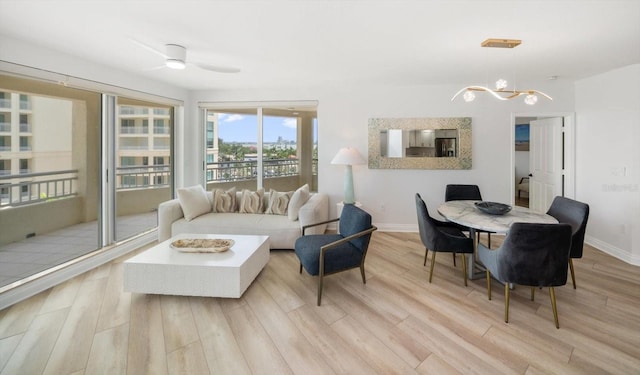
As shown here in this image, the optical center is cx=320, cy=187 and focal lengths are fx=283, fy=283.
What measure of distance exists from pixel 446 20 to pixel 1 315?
14.0 ft

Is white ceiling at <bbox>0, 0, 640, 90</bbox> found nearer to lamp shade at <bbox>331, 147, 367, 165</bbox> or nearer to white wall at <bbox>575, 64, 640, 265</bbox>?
white wall at <bbox>575, 64, 640, 265</bbox>

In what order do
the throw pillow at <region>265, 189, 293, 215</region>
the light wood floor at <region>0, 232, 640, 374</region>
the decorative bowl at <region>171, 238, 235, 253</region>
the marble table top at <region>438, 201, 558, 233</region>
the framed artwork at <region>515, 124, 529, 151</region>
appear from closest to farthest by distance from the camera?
the light wood floor at <region>0, 232, 640, 374</region> < the marble table top at <region>438, 201, 558, 233</region> < the decorative bowl at <region>171, 238, 235, 253</region> < the throw pillow at <region>265, 189, 293, 215</region> < the framed artwork at <region>515, 124, 529, 151</region>

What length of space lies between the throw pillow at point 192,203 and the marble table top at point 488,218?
3.11 metres

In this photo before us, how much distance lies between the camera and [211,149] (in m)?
5.13

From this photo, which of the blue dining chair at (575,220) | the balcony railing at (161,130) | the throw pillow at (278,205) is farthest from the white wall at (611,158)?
the balcony railing at (161,130)

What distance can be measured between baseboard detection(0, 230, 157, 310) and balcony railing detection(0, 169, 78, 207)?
1302mm

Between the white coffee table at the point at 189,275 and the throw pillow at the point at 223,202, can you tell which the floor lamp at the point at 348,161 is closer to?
the throw pillow at the point at 223,202

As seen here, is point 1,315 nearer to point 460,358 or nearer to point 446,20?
point 460,358

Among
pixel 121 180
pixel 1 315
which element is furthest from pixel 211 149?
pixel 1 315

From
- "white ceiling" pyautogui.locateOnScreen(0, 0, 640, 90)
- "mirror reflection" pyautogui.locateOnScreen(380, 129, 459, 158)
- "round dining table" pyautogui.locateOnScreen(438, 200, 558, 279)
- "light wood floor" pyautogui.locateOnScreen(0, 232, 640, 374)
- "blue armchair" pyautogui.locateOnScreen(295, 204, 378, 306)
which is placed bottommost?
"light wood floor" pyautogui.locateOnScreen(0, 232, 640, 374)

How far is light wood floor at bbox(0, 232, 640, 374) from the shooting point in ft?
5.69

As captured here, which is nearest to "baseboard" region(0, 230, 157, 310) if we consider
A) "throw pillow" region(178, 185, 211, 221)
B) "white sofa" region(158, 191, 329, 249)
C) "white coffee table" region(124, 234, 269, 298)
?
"white sofa" region(158, 191, 329, 249)

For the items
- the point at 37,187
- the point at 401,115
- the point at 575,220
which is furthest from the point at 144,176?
the point at 575,220

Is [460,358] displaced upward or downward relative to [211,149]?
downward
